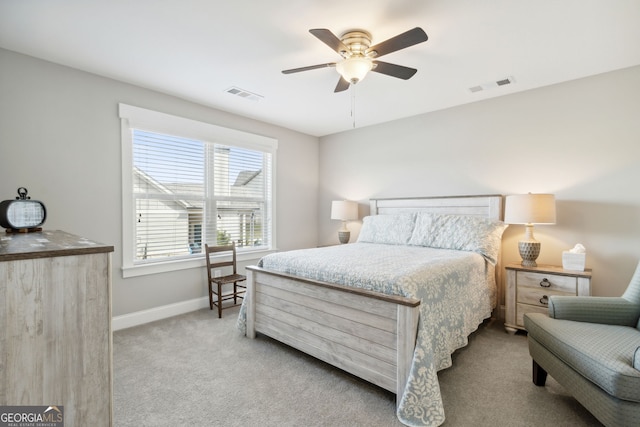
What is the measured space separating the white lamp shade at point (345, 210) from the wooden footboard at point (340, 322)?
197 centimetres

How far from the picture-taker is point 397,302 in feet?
5.89

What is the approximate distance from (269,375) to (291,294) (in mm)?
610

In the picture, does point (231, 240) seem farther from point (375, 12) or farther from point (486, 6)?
point (486, 6)

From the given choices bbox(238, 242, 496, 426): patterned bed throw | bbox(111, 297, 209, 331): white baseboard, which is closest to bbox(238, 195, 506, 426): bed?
bbox(238, 242, 496, 426): patterned bed throw

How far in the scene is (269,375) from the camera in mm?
2186

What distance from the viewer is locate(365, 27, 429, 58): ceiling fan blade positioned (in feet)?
5.74

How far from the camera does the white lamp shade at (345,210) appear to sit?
4.45 metres

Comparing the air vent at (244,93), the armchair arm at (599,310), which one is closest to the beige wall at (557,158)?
the armchair arm at (599,310)

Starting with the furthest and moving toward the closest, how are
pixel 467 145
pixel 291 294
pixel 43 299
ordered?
pixel 467 145
pixel 291 294
pixel 43 299

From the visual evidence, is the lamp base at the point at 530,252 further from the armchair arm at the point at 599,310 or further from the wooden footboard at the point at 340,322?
the wooden footboard at the point at 340,322

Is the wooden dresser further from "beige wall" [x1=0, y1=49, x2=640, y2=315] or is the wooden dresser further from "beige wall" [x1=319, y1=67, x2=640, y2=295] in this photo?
"beige wall" [x1=319, y1=67, x2=640, y2=295]

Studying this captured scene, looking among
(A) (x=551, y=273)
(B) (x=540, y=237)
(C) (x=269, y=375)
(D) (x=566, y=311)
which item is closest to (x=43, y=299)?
(C) (x=269, y=375)

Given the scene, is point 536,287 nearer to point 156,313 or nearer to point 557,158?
point 557,158

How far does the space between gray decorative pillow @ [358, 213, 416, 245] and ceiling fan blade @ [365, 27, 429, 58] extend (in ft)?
6.90
